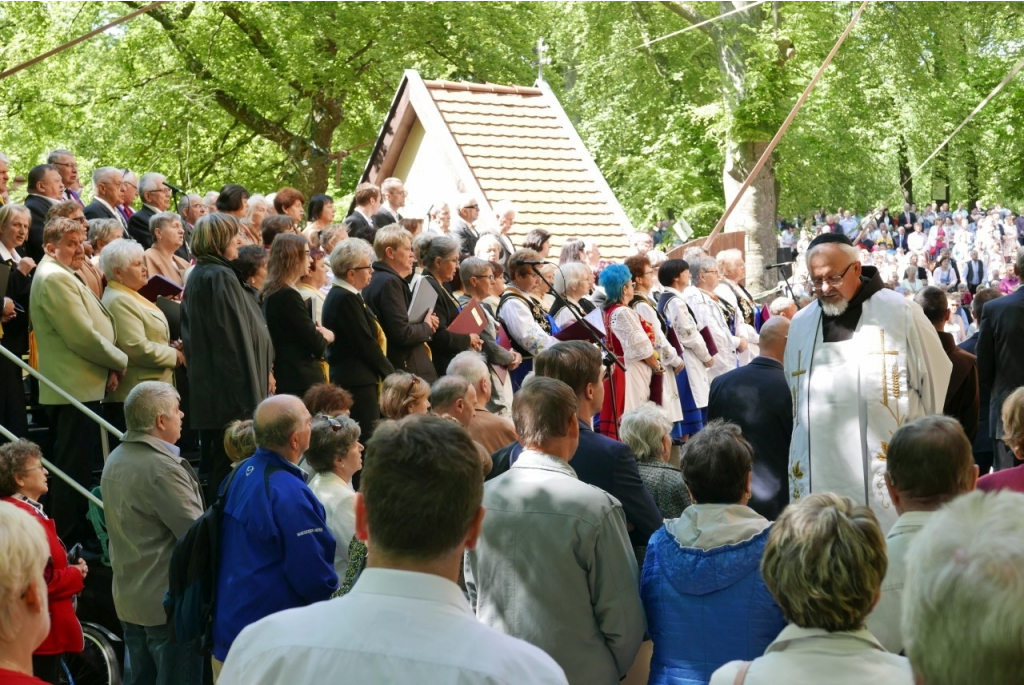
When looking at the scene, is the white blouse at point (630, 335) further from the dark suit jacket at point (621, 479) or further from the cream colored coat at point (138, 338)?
the dark suit jacket at point (621, 479)

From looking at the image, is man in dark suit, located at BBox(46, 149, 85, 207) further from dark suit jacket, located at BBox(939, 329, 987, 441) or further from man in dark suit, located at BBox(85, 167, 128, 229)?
dark suit jacket, located at BBox(939, 329, 987, 441)

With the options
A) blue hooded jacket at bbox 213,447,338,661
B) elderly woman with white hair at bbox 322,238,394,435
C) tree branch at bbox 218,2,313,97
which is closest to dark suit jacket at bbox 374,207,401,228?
elderly woman with white hair at bbox 322,238,394,435

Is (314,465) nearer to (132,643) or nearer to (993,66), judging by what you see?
(132,643)

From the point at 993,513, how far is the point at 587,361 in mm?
3586

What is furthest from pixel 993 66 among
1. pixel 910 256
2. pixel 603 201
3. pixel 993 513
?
pixel 993 513

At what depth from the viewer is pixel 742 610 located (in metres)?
3.98

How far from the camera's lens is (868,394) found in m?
6.40

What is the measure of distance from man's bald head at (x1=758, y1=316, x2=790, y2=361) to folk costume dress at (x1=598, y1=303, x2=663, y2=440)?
1922 mm

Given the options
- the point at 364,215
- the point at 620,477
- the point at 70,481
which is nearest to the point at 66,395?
the point at 70,481

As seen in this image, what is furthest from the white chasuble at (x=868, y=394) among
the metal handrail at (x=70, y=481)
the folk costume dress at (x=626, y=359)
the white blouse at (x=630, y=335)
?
the metal handrail at (x=70, y=481)

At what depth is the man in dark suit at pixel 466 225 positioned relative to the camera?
498 inches

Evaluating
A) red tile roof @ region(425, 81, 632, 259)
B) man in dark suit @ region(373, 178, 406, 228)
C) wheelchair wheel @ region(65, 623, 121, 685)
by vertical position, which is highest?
red tile roof @ region(425, 81, 632, 259)

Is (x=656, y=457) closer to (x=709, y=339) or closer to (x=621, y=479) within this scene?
(x=621, y=479)

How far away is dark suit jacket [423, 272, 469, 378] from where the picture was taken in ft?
29.8
